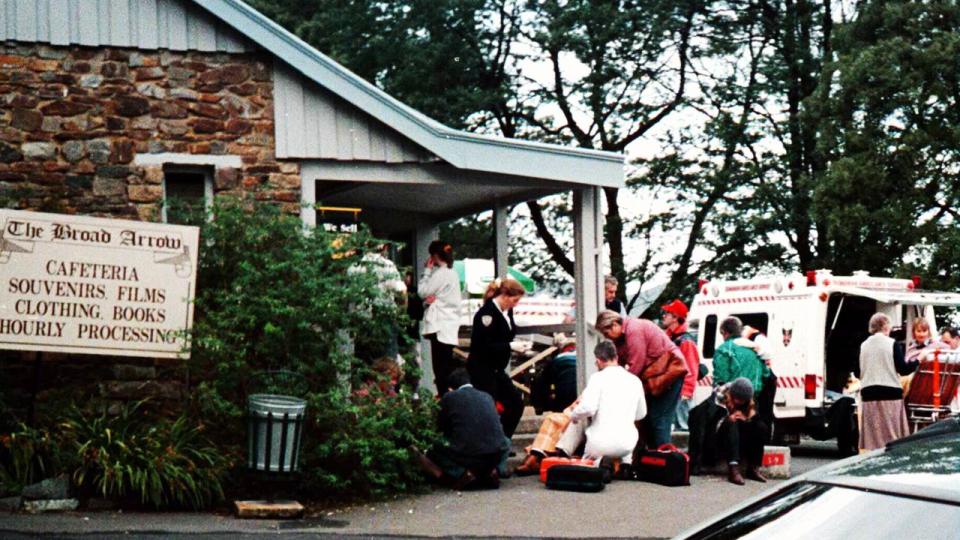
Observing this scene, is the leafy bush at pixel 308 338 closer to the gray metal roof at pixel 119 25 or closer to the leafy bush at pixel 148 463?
the leafy bush at pixel 148 463

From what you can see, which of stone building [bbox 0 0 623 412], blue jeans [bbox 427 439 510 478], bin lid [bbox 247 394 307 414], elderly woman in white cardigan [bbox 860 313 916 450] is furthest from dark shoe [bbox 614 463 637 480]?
elderly woman in white cardigan [bbox 860 313 916 450]

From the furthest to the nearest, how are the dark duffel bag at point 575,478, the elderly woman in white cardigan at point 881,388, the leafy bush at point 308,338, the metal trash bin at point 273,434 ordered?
the elderly woman in white cardigan at point 881,388
the dark duffel bag at point 575,478
the leafy bush at point 308,338
the metal trash bin at point 273,434

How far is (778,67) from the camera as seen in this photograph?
3422cm

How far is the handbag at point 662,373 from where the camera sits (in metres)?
13.8

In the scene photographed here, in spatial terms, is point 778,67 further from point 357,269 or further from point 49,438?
point 49,438

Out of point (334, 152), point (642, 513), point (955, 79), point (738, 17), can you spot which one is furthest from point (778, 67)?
point (642, 513)

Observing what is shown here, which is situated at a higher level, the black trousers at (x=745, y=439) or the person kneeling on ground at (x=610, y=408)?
the person kneeling on ground at (x=610, y=408)

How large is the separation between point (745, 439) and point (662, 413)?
2.97ft

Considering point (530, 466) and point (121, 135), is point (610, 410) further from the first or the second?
point (121, 135)

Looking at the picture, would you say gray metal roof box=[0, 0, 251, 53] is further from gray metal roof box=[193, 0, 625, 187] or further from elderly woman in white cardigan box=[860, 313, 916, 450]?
elderly woman in white cardigan box=[860, 313, 916, 450]

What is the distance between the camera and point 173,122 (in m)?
13.9

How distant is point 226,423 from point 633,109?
2387 centimetres

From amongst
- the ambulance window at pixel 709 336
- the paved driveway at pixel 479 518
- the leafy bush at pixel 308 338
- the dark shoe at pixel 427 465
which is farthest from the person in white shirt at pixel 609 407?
the ambulance window at pixel 709 336

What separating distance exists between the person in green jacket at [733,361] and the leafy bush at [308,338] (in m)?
4.20
